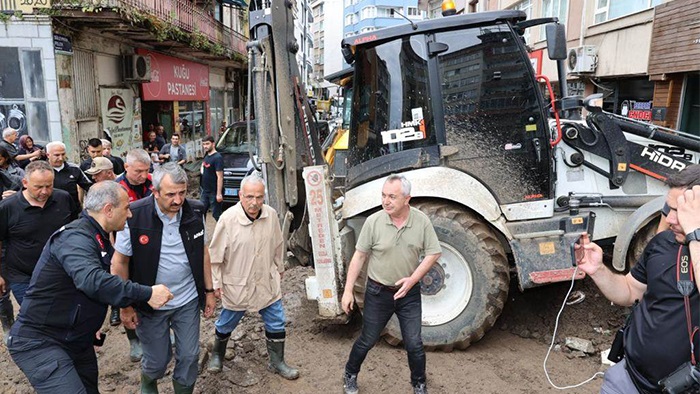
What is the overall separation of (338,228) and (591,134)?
236cm

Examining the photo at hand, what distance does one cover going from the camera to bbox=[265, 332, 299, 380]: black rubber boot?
146 inches

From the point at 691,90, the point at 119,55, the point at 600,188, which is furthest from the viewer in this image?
the point at 119,55

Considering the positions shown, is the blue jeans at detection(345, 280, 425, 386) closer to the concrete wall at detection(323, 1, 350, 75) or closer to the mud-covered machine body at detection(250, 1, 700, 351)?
the mud-covered machine body at detection(250, 1, 700, 351)

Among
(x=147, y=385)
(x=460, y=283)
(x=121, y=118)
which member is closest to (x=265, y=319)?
(x=147, y=385)

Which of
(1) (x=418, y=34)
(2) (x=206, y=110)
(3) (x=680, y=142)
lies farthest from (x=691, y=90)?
(2) (x=206, y=110)

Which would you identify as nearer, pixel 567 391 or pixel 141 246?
pixel 141 246

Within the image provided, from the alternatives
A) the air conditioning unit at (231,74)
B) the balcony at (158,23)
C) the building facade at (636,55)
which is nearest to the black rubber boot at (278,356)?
the building facade at (636,55)

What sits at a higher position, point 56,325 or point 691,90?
point 691,90

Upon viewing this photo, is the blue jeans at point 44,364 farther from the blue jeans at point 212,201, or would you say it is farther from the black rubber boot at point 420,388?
the blue jeans at point 212,201

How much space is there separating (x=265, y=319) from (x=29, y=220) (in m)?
1.99

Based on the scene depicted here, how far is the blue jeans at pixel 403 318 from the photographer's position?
10.8 ft

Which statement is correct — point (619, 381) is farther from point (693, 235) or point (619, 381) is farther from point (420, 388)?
point (420, 388)

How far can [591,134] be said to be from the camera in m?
4.17

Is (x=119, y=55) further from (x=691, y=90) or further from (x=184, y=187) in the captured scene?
(x=691, y=90)
